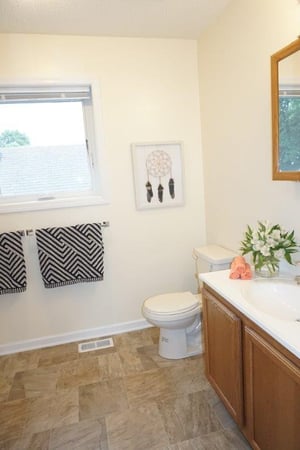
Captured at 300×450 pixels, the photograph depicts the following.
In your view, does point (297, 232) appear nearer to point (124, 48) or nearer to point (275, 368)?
point (275, 368)

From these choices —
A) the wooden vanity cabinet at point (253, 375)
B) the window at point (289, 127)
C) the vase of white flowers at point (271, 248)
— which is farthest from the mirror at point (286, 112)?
the wooden vanity cabinet at point (253, 375)

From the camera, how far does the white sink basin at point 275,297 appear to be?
57.2 inches

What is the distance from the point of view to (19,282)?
7.91 ft

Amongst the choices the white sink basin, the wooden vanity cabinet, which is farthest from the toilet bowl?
the white sink basin

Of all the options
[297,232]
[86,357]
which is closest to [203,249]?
[297,232]

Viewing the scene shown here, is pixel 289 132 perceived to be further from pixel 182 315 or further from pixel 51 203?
pixel 51 203

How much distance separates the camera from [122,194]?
2.62 metres

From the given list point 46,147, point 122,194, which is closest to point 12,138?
point 46,147

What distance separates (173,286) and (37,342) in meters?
1.28

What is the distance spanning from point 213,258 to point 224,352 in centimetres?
79

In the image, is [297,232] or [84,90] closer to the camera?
[297,232]

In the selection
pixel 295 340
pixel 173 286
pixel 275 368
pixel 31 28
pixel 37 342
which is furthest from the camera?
pixel 173 286

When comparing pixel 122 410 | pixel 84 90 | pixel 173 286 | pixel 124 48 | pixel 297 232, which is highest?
pixel 124 48

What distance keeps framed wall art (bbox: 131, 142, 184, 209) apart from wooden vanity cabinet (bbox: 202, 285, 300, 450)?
3.65 ft
